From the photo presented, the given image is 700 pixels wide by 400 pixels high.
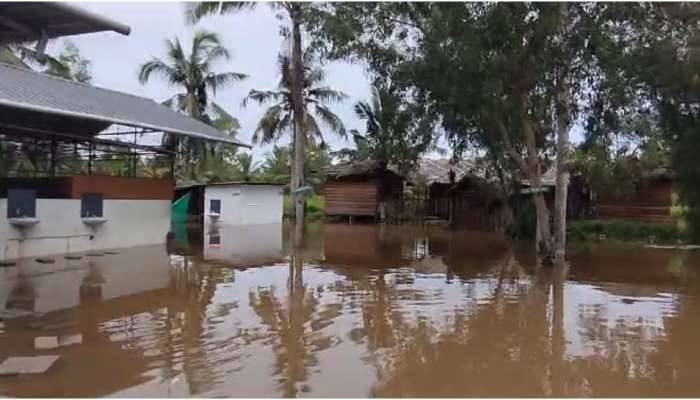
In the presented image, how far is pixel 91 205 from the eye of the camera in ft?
56.6

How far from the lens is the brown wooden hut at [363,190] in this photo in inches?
1364

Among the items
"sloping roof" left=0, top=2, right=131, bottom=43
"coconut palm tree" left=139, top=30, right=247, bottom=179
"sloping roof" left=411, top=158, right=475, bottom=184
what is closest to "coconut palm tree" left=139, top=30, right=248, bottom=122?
"coconut palm tree" left=139, top=30, right=247, bottom=179

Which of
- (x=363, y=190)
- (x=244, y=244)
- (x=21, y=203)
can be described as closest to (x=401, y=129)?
(x=244, y=244)

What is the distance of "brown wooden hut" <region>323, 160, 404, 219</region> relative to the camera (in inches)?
1364

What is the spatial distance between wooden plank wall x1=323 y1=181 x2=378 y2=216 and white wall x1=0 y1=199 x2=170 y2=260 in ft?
53.1

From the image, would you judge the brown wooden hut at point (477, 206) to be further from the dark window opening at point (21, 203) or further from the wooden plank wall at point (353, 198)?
the dark window opening at point (21, 203)

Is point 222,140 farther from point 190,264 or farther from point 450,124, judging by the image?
point 450,124

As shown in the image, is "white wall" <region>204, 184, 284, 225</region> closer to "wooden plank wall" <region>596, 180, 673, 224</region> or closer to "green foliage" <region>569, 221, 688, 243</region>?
"green foliage" <region>569, 221, 688, 243</region>

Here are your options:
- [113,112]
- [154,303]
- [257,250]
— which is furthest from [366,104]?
[154,303]

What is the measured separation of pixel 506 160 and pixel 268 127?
1112 cm

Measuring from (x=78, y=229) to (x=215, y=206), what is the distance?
14117mm

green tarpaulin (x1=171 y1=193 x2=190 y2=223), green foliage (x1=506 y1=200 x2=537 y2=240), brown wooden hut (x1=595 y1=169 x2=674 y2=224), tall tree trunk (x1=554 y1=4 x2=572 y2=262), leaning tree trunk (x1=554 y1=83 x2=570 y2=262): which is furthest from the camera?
green tarpaulin (x1=171 y1=193 x2=190 y2=223)

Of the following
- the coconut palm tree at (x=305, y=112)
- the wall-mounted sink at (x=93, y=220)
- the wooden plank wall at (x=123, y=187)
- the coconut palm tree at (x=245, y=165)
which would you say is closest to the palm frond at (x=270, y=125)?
the coconut palm tree at (x=305, y=112)

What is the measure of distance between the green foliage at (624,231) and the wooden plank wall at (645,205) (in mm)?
2958
